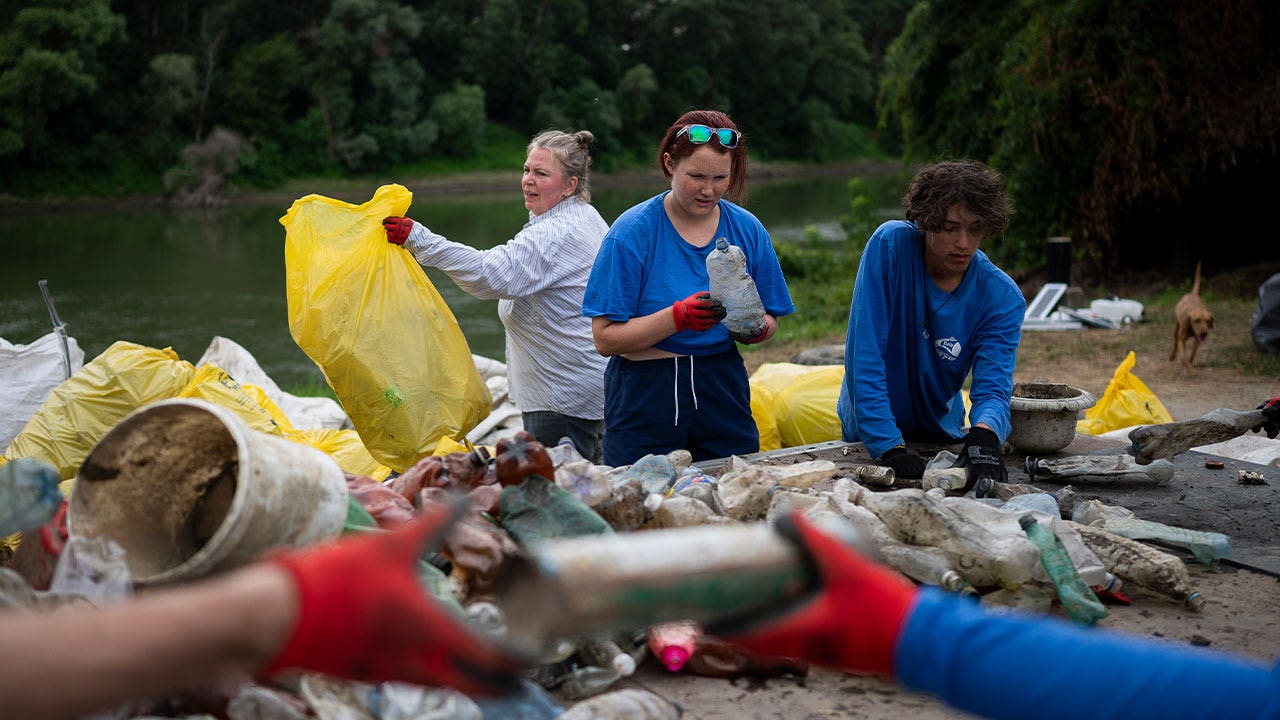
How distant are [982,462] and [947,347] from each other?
18.1 inches

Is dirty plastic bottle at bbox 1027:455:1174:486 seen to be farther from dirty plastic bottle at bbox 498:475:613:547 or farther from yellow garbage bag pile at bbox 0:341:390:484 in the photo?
yellow garbage bag pile at bbox 0:341:390:484

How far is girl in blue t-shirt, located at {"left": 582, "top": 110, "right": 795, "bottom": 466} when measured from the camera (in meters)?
2.85

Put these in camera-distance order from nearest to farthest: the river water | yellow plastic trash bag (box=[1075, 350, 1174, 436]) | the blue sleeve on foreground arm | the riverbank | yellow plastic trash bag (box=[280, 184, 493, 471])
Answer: the blue sleeve on foreground arm → yellow plastic trash bag (box=[280, 184, 493, 471]) → yellow plastic trash bag (box=[1075, 350, 1174, 436]) → the river water → the riverbank

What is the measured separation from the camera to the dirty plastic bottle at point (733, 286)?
9.30ft

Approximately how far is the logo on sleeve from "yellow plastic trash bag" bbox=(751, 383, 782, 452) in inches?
53.5

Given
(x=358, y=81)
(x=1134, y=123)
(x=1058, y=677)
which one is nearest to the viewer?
(x=1058, y=677)

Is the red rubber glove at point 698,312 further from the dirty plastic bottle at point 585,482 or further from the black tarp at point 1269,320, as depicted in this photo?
the black tarp at point 1269,320

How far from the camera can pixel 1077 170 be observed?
34.1ft

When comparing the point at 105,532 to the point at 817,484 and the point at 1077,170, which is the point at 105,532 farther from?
the point at 1077,170

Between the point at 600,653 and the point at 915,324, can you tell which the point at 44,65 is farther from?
the point at 600,653

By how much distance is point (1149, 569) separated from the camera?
2164 millimetres

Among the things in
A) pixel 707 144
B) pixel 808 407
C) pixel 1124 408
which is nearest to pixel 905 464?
pixel 707 144

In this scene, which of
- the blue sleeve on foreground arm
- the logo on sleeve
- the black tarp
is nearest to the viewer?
the blue sleeve on foreground arm

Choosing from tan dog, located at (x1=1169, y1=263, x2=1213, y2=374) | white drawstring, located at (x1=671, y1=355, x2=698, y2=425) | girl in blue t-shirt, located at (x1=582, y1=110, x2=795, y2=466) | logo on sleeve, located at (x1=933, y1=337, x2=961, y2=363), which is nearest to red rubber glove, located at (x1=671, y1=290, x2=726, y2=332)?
girl in blue t-shirt, located at (x1=582, y1=110, x2=795, y2=466)
